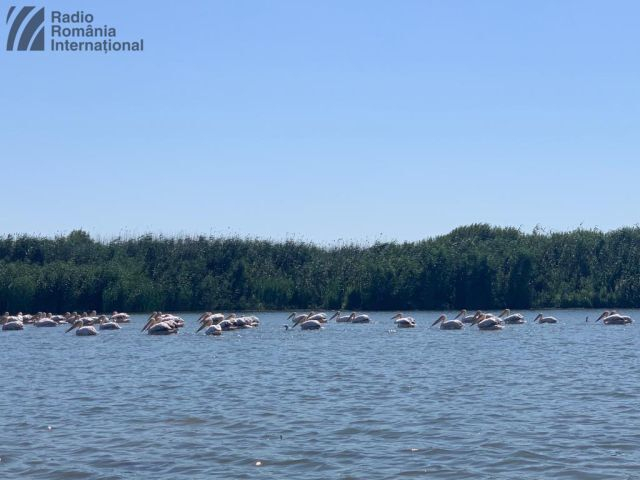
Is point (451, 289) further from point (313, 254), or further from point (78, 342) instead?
point (78, 342)

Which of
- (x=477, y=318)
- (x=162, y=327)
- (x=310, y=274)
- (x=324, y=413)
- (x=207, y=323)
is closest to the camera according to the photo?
(x=324, y=413)

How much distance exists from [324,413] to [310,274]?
47917mm

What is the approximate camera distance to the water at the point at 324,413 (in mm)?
13234

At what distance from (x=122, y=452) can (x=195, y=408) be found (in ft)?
12.9

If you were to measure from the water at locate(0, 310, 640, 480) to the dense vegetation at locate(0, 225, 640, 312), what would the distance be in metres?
29.9

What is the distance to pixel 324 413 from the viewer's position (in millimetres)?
17219

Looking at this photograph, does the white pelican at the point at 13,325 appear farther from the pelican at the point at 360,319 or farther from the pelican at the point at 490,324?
the pelican at the point at 490,324

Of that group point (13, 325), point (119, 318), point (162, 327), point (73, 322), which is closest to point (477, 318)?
point (162, 327)

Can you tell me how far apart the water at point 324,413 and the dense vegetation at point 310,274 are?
98.1ft

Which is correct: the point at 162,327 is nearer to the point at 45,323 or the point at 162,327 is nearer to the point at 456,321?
the point at 45,323

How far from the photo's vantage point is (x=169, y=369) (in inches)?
1000

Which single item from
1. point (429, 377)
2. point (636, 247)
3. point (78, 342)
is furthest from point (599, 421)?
point (636, 247)

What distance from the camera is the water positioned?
1323 cm

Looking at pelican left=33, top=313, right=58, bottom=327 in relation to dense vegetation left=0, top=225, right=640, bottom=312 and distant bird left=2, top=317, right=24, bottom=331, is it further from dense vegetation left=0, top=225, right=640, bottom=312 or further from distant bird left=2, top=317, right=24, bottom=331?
dense vegetation left=0, top=225, right=640, bottom=312
